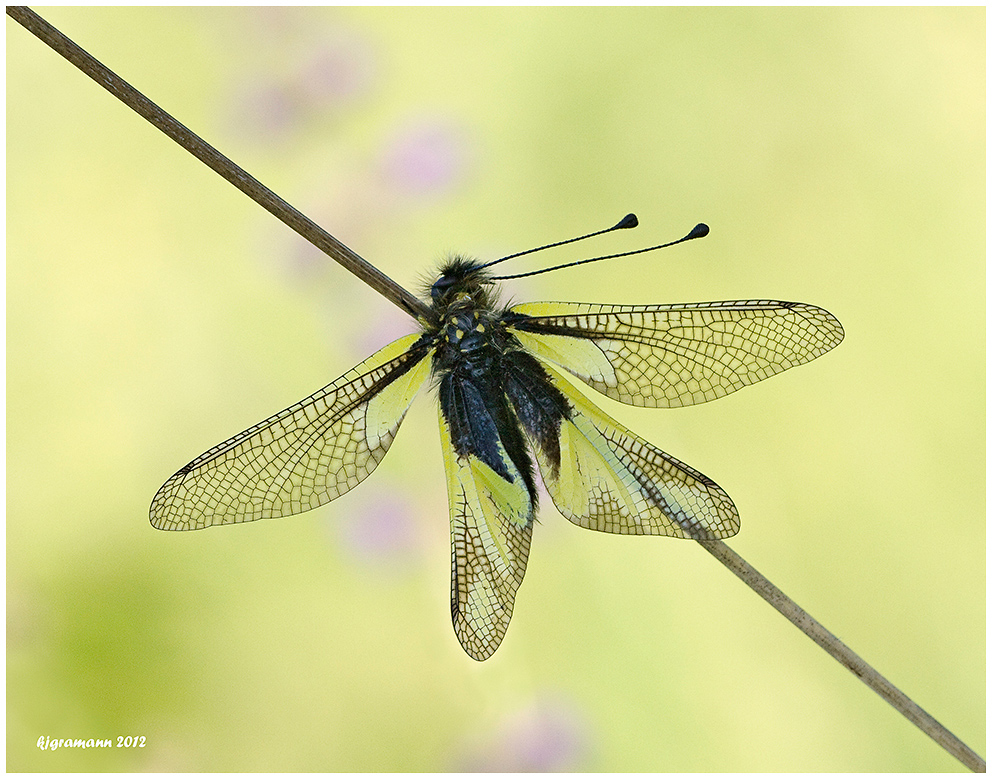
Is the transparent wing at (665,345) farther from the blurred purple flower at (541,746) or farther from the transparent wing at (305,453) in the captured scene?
the blurred purple flower at (541,746)

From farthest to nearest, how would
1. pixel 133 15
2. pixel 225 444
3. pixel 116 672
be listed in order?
pixel 133 15 < pixel 116 672 < pixel 225 444

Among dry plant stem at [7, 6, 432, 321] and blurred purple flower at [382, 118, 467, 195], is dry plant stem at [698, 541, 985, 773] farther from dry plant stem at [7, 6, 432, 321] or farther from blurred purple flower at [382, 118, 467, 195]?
blurred purple flower at [382, 118, 467, 195]

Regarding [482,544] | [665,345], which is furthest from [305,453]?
[665,345]

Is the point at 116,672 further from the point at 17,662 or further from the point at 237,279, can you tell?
the point at 237,279

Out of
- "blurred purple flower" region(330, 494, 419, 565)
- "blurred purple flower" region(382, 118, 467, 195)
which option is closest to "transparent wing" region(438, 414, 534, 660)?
"blurred purple flower" region(330, 494, 419, 565)

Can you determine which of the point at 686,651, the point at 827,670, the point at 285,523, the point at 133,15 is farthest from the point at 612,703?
the point at 133,15

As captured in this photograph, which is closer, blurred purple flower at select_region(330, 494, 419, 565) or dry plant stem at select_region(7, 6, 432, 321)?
dry plant stem at select_region(7, 6, 432, 321)
